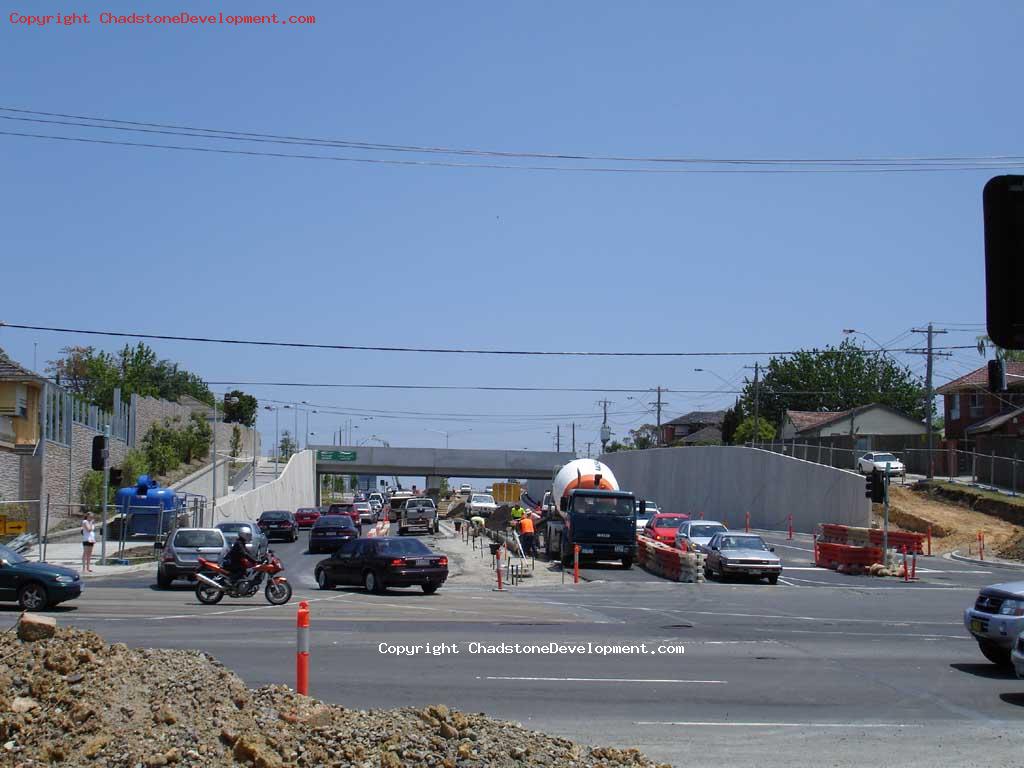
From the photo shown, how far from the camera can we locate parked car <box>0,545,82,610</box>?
832 inches

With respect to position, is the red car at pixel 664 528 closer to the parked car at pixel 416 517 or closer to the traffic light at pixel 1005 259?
the parked car at pixel 416 517

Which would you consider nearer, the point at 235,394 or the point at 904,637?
the point at 904,637

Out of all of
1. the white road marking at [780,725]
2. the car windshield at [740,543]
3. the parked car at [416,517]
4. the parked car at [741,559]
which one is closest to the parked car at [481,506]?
the parked car at [416,517]

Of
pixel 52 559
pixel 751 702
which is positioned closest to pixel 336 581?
pixel 52 559

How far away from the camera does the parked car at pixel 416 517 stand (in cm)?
5891

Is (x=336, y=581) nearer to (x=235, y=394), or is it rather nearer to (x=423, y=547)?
(x=423, y=547)

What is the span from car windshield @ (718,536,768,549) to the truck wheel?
17623mm

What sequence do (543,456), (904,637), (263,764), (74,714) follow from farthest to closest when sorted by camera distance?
(543,456) < (904,637) < (74,714) < (263,764)

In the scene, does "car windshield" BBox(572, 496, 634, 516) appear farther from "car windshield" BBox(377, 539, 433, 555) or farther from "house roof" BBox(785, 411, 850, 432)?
"house roof" BBox(785, 411, 850, 432)

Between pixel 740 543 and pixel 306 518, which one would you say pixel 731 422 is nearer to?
pixel 306 518

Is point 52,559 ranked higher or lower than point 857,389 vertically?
lower

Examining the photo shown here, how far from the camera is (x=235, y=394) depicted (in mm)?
117375

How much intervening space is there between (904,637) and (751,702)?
303 inches

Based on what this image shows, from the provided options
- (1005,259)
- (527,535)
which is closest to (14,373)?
Result: (527,535)
